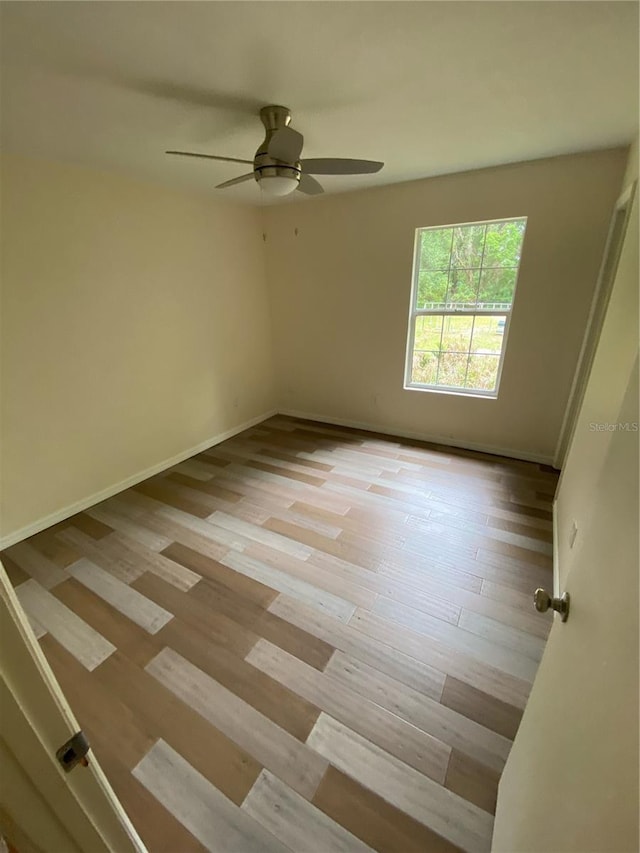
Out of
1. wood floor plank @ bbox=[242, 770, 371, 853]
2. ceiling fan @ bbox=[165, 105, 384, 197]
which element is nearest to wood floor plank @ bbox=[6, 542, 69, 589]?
wood floor plank @ bbox=[242, 770, 371, 853]

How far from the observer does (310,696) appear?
56.8 inches

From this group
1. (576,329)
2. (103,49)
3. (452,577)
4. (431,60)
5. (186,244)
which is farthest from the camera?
(186,244)

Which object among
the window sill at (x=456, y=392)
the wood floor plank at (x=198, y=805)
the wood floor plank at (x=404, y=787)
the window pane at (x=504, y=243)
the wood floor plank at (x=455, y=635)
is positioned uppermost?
the window pane at (x=504, y=243)

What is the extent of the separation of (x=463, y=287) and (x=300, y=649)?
123 inches

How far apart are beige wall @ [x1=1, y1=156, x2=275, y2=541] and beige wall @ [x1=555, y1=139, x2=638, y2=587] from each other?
10.3ft

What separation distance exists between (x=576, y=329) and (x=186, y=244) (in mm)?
3356

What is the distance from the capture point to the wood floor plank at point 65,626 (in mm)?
1634

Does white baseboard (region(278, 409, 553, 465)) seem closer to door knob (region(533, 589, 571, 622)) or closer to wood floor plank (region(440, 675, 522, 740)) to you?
wood floor plank (region(440, 675, 522, 740))

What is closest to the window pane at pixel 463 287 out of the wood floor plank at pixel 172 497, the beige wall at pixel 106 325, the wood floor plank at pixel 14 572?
the beige wall at pixel 106 325

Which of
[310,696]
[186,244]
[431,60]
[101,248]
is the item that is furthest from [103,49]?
[310,696]

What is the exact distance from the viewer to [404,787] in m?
1.18

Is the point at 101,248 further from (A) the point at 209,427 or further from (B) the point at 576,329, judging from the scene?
(B) the point at 576,329

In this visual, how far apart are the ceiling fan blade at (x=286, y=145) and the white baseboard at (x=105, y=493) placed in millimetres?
2642

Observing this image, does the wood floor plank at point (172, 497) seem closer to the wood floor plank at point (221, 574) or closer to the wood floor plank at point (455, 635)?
the wood floor plank at point (221, 574)
